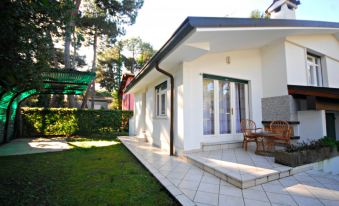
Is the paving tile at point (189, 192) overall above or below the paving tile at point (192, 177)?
below

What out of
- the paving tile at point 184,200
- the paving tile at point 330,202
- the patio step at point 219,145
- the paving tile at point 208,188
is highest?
the patio step at point 219,145

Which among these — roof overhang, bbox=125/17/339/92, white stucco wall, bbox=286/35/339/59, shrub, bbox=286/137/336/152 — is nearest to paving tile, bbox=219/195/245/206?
shrub, bbox=286/137/336/152

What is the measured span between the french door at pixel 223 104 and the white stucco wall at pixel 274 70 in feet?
2.68

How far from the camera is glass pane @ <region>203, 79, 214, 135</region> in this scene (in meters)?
5.72

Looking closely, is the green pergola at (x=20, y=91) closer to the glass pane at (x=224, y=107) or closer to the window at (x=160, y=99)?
the window at (x=160, y=99)

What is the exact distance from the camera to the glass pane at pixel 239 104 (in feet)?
20.8

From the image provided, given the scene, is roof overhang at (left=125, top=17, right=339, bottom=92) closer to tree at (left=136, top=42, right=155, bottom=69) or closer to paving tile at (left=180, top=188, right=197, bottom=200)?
paving tile at (left=180, top=188, right=197, bottom=200)

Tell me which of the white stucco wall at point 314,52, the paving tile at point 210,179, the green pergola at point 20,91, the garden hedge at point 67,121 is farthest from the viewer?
the garden hedge at point 67,121

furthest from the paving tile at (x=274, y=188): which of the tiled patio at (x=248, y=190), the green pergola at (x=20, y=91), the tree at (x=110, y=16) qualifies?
the tree at (x=110, y=16)

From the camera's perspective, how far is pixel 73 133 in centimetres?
1179

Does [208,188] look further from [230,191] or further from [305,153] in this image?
[305,153]

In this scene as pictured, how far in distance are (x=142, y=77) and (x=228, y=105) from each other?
363 centimetres

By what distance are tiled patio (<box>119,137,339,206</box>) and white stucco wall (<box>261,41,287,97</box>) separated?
3.08 metres

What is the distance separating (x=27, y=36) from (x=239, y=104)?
622cm
